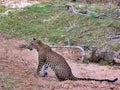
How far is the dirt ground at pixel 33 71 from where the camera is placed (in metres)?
8.01

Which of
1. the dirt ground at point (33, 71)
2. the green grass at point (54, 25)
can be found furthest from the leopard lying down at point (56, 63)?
the green grass at point (54, 25)

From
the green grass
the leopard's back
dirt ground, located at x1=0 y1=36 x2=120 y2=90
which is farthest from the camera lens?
the green grass

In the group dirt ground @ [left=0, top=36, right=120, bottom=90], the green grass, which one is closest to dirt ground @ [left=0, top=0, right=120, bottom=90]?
dirt ground @ [left=0, top=36, right=120, bottom=90]

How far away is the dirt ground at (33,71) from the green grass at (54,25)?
1370 millimetres

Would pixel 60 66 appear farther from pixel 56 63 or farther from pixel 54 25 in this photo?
pixel 54 25

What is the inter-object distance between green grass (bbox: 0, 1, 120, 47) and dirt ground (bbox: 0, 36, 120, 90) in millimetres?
1370

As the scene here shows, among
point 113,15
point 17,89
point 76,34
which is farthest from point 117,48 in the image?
point 17,89

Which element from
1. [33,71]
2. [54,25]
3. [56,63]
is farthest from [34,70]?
[54,25]

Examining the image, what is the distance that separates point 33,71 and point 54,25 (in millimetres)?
6200

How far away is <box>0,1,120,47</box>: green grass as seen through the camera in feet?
44.7

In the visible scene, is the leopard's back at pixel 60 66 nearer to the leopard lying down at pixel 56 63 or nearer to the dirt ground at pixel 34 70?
the leopard lying down at pixel 56 63

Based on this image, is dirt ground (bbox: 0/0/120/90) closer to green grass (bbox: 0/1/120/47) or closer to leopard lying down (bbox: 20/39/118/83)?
leopard lying down (bbox: 20/39/118/83)

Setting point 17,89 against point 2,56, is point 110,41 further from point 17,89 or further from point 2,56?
point 17,89

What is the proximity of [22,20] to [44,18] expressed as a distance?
828 millimetres
